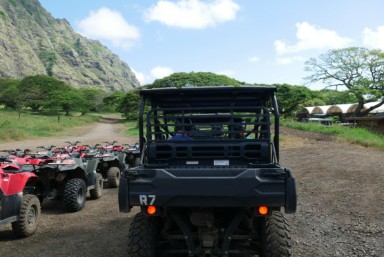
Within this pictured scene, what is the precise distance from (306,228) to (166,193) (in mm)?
3304

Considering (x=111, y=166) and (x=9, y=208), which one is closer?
(x=9, y=208)

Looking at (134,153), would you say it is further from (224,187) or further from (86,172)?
(224,187)

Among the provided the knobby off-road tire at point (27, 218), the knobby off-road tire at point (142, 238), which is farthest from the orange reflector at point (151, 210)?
the knobby off-road tire at point (27, 218)

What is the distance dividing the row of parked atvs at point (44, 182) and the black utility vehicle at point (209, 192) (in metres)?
2.18

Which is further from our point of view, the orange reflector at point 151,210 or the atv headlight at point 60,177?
the atv headlight at point 60,177

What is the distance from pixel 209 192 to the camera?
142 inches

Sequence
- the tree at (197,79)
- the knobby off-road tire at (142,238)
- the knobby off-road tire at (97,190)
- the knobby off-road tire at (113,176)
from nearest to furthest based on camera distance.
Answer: the knobby off-road tire at (142,238)
the knobby off-road tire at (97,190)
the knobby off-road tire at (113,176)
the tree at (197,79)

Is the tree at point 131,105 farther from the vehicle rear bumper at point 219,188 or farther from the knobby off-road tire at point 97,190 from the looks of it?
the vehicle rear bumper at point 219,188

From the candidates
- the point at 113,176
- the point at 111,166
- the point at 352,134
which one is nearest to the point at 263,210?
the point at 113,176

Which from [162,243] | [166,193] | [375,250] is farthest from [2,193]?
[375,250]

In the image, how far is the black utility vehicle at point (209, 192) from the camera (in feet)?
11.9

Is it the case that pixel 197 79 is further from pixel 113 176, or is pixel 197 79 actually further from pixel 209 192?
pixel 209 192

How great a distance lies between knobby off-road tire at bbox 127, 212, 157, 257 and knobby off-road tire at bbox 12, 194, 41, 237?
2.38m

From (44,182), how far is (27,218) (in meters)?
1.55
